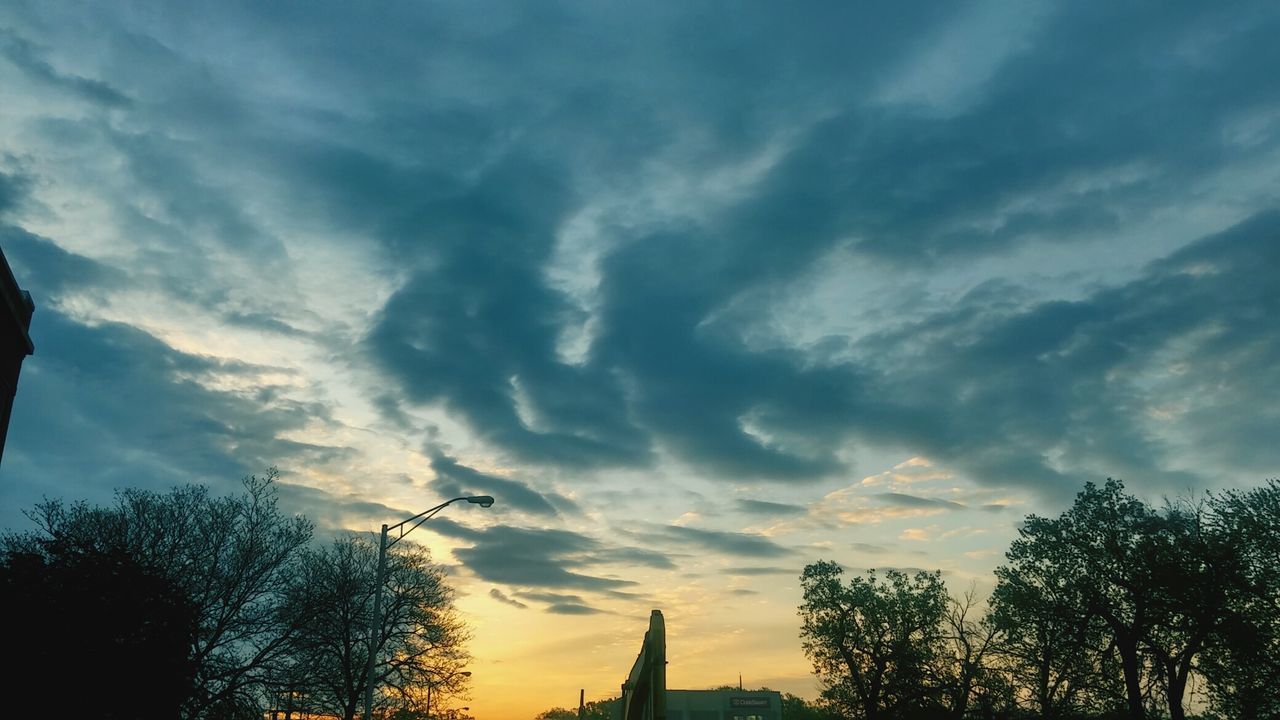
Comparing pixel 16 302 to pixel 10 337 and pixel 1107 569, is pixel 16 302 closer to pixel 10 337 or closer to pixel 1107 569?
pixel 10 337

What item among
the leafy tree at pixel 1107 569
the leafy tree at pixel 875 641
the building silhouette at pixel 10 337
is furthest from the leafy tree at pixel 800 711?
the building silhouette at pixel 10 337

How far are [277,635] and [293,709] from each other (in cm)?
907

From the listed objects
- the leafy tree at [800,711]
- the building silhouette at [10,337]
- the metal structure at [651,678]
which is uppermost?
the building silhouette at [10,337]

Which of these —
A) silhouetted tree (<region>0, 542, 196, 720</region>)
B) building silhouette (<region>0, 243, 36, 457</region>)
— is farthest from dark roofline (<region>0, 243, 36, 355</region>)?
silhouetted tree (<region>0, 542, 196, 720</region>)

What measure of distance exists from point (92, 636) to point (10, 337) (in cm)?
1075

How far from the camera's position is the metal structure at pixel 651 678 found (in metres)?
11.8

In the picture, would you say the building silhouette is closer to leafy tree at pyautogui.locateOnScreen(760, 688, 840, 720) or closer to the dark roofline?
the dark roofline

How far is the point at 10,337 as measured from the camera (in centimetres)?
2900

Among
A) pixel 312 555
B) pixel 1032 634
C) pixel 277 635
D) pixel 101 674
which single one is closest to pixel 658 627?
pixel 101 674

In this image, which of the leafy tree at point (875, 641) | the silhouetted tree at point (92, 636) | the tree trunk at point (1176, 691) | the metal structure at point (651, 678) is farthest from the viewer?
the leafy tree at point (875, 641)

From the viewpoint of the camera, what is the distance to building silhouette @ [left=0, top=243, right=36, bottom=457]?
27812 mm

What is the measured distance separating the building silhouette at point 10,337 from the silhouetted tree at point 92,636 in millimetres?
5213

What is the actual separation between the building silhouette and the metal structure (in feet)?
82.1

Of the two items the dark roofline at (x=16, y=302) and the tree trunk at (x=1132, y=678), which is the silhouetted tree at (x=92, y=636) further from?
the tree trunk at (x=1132, y=678)
